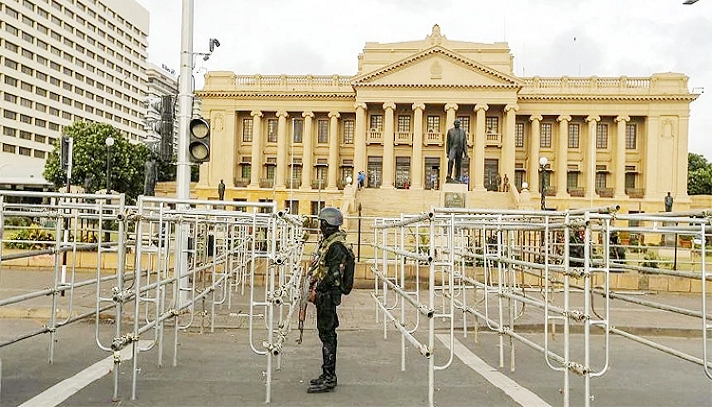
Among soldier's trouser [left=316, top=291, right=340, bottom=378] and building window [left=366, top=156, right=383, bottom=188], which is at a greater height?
building window [left=366, top=156, right=383, bottom=188]

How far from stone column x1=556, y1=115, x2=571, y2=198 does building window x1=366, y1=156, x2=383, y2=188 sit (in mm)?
18205

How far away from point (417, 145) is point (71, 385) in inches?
2407

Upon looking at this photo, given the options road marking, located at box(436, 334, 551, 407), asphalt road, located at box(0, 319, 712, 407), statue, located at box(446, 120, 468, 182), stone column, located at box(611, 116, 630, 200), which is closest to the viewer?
asphalt road, located at box(0, 319, 712, 407)

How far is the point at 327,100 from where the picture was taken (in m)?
71.2

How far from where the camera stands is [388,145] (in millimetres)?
67500

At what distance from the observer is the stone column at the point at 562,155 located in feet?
226

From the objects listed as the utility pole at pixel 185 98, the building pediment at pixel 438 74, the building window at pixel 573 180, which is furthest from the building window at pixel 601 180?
the utility pole at pixel 185 98

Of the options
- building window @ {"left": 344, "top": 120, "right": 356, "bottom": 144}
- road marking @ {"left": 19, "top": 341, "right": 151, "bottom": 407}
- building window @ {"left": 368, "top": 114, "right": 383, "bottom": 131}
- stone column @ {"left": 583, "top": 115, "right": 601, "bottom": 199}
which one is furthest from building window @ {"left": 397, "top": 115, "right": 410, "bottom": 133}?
road marking @ {"left": 19, "top": 341, "right": 151, "bottom": 407}

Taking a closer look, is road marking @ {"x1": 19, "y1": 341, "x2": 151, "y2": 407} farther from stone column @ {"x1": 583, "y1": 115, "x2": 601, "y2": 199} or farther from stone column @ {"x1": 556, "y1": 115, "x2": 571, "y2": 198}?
stone column @ {"x1": 556, "y1": 115, "x2": 571, "y2": 198}

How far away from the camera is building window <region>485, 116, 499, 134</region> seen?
227 ft

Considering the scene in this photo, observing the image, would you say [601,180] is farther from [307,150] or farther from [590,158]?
[307,150]

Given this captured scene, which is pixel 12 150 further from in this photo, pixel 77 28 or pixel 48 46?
pixel 77 28

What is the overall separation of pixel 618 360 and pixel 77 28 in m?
100

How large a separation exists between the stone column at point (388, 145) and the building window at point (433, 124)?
417 cm
